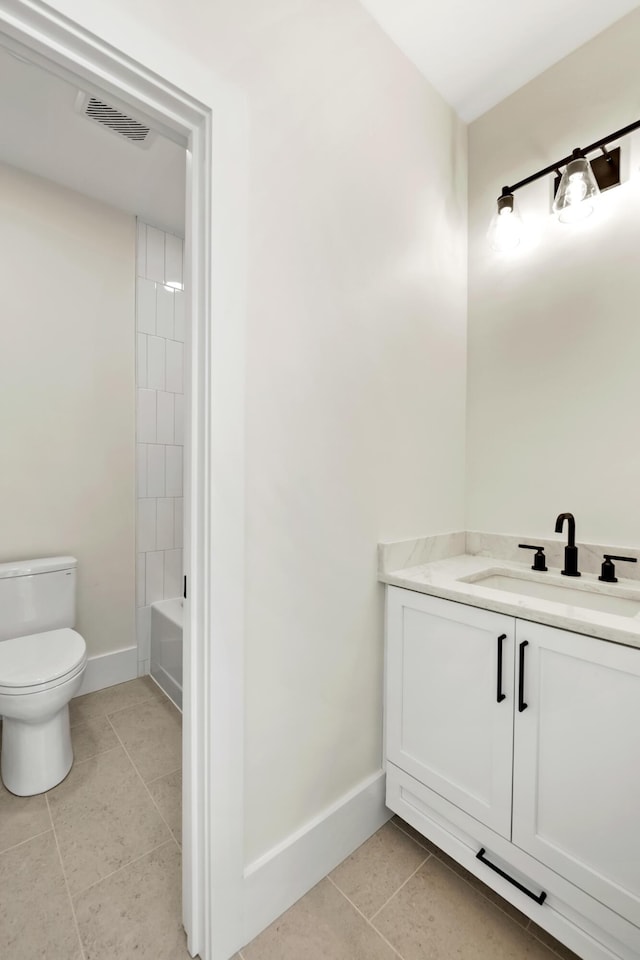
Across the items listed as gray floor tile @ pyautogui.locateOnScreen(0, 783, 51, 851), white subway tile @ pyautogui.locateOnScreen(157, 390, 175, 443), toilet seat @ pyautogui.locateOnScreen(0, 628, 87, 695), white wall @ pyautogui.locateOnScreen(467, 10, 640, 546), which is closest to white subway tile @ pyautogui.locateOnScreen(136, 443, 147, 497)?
white subway tile @ pyautogui.locateOnScreen(157, 390, 175, 443)

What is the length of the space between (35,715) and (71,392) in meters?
1.45

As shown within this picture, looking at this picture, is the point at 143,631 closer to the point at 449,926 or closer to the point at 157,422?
the point at 157,422

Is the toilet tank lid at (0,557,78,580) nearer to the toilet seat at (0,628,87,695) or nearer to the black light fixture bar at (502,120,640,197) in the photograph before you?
the toilet seat at (0,628,87,695)

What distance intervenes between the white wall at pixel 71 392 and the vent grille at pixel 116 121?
0.59m

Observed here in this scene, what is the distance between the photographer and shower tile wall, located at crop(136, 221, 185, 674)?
2.34m

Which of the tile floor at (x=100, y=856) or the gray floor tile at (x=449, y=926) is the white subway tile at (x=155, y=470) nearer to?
the tile floor at (x=100, y=856)

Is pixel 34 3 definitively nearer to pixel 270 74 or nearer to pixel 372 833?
pixel 270 74

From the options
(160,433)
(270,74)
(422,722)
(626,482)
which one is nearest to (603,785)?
(422,722)

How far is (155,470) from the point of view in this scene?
2414 millimetres

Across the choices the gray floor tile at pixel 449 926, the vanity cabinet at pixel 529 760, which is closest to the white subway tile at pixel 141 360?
the vanity cabinet at pixel 529 760

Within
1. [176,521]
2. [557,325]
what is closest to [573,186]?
[557,325]

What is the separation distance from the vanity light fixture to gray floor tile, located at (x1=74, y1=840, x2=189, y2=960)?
7.61ft

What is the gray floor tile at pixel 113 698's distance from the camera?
200 cm

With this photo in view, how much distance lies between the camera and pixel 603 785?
36.1 inches
